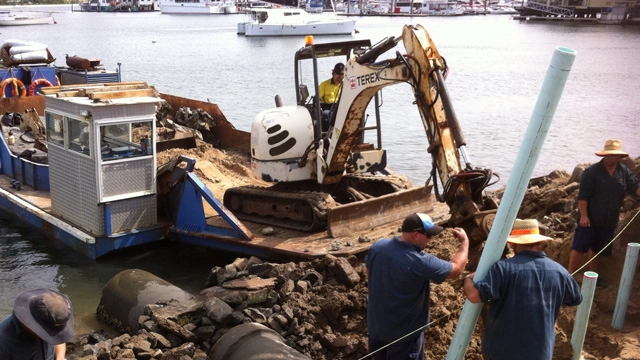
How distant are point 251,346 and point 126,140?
5.60 meters

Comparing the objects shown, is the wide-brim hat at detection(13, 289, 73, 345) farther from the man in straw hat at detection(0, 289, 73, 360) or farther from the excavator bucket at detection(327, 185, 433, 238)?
the excavator bucket at detection(327, 185, 433, 238)

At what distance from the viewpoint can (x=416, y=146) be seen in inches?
915

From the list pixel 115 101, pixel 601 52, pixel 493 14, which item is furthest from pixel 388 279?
pixel 493 14

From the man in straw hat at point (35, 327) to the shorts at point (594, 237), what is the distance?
5.50 meters

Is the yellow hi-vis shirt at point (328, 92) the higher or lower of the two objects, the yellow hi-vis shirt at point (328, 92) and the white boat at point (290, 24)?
the higher

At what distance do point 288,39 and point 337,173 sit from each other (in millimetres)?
56652

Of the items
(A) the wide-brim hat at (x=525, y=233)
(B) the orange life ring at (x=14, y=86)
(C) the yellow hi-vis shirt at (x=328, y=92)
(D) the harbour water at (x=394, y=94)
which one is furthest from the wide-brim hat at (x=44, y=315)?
(B) the orange life ring at (x=14, y=86)

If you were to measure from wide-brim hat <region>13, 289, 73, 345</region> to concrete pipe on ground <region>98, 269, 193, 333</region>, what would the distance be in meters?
4.12

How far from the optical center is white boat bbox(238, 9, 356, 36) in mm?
67062

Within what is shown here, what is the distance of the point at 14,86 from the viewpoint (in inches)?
717

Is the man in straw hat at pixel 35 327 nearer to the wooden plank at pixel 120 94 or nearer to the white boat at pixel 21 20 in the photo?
the wooden plank at pixel 120 94

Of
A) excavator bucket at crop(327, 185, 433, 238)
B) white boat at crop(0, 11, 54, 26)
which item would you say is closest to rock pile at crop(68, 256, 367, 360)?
excavator bucket at crop(327, 185, 433, 238)

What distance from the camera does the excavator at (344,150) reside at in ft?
27.8

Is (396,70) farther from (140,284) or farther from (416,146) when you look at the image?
(416,146)
